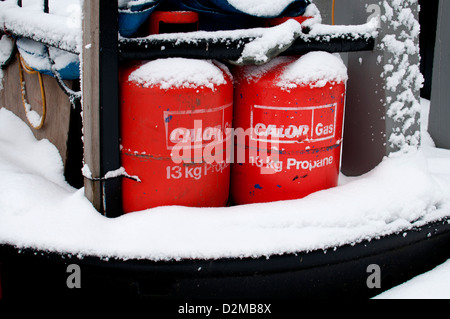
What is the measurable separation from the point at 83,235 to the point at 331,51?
2.55 ft

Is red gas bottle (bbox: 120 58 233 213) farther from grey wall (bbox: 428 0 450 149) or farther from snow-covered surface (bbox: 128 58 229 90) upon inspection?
grey wall (bbox: 428 0 450 149)

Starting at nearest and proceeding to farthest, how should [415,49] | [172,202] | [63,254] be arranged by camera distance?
[63,254] → [172,202] → [415,49]

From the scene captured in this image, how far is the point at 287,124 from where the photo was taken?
4.19 feet

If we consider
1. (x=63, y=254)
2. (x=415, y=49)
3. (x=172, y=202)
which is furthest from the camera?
(x=415, y=49)

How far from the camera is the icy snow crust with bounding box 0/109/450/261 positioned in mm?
1147

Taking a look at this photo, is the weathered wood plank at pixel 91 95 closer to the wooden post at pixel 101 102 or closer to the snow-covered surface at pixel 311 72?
the wooden post at pixel 101 102

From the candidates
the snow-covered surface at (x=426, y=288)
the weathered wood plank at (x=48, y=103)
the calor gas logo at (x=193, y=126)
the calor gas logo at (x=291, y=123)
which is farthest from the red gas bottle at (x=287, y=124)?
the weathered wood plank at (x=48, y=103)

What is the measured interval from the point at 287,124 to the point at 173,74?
12.4 inches

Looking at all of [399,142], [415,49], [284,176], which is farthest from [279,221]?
[415,49]

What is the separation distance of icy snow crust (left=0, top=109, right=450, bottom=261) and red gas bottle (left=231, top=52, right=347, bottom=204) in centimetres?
7

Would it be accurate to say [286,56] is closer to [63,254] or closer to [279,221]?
[279,221]

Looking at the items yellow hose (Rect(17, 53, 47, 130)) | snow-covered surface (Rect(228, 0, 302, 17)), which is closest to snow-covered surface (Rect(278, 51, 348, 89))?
snow-covered surface (Rect(228, 0, 302, 17))

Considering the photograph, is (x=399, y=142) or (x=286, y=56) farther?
(x=399, y=142)

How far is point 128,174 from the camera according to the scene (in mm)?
A: 1247
